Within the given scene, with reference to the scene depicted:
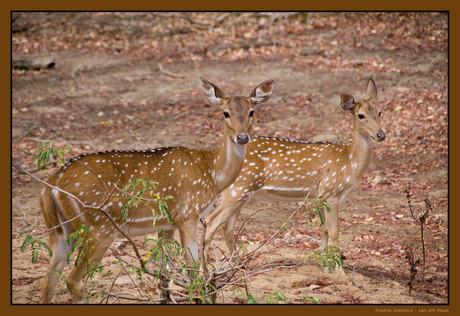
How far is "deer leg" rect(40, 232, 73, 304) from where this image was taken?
5582 mm

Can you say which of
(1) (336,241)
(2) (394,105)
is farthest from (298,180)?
(2) (394,105)

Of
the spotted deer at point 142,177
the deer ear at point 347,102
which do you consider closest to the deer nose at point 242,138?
the spotted deer at point 142,177

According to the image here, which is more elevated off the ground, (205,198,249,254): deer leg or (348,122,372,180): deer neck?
(348,122,372,180): deer neck

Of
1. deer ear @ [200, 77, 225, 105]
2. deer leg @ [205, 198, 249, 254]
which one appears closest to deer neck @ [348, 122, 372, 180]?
deer leg @ [205, 198, 249, 254]

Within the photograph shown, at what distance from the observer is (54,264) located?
5637mm

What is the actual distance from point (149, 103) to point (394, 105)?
252 inches

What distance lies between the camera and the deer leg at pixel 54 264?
18.3 feet

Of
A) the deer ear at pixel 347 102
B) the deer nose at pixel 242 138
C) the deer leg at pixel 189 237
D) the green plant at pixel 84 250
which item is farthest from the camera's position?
the deer ear at pixel 347 102

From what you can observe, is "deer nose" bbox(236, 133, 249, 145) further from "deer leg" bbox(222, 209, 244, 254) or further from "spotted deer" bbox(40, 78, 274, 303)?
"deer leg" bbox(222, 209, 244, 254)

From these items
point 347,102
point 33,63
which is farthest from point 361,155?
point 33,63

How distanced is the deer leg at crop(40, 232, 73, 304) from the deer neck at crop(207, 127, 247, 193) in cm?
199

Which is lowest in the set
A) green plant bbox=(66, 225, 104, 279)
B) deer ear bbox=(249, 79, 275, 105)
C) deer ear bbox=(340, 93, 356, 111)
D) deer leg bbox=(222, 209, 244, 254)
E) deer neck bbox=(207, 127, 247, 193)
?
deer leg bbox=(222, 209, 244, 254)

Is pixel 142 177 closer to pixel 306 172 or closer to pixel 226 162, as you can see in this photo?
pixel 226 162

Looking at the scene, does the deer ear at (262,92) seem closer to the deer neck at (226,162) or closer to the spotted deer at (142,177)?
the spotted deer at (142,177)
